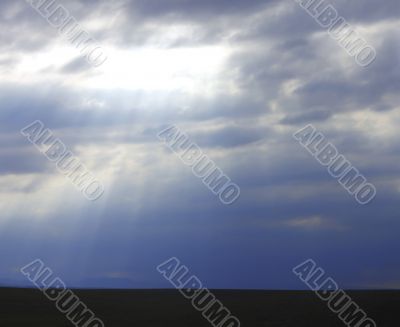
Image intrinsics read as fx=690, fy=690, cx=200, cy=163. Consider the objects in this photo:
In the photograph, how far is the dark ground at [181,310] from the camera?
59.5 meters

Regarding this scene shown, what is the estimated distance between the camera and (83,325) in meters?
60.2

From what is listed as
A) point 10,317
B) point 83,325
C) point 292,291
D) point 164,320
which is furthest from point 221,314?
point 292,291

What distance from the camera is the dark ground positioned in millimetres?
59500

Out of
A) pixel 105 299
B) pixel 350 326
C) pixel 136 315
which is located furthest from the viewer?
pixel 105 299

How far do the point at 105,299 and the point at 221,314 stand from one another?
2111 centimetres

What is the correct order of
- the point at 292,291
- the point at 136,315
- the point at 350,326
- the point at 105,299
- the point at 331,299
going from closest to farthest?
the point at 350,326 → the point at 136,315 → the point at 331,299 → the point at 105,299 → the point at 292,291

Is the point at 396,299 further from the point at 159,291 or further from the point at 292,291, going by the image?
the point at 159,291

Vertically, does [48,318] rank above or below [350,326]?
below

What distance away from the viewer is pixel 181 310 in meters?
69.9

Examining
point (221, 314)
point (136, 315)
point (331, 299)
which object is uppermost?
point (331, 299)

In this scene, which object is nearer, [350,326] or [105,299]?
[350,326]

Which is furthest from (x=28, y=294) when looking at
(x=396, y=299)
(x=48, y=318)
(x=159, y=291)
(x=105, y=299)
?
(x=396, y=299)

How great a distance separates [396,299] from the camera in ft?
237

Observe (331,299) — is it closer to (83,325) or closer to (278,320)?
(278,320)
